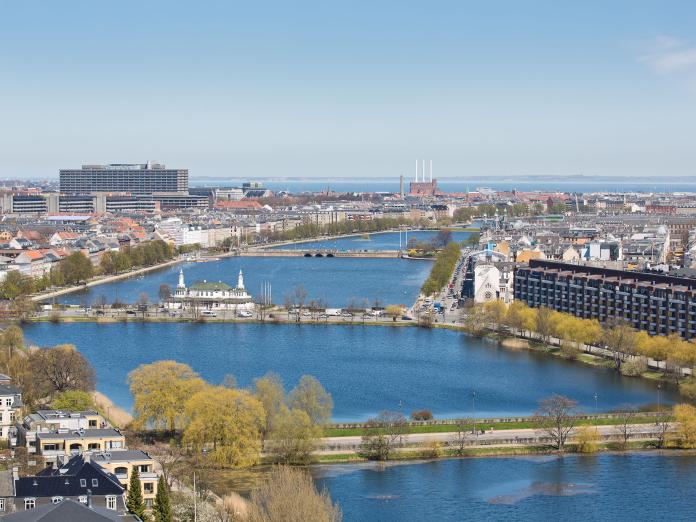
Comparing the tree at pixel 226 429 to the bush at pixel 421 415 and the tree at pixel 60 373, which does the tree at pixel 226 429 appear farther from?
the tree at pixel 60 373

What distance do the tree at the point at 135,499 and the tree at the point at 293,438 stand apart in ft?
9.11

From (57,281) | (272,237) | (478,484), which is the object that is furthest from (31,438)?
(272,237)

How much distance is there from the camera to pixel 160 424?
520 inches

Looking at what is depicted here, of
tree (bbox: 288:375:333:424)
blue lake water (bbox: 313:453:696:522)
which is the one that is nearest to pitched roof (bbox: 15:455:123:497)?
blue lake water (bbox: 313:453:696:522)

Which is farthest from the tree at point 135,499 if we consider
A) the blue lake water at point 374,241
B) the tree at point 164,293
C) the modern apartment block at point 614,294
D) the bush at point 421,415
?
the blue lake water at point 374,241

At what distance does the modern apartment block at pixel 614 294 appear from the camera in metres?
19.0

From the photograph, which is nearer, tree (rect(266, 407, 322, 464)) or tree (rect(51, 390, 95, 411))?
tree (rect(266, 407, 322, 464))

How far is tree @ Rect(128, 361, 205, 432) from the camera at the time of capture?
12.8 m

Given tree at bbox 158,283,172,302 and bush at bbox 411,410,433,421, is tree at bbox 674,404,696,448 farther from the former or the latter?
tree at bbox 158,283,172,302

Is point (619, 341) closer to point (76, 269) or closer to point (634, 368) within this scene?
point (634, 368)

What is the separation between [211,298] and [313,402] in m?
13.2

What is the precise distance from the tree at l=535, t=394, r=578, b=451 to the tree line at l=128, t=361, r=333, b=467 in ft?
7.08

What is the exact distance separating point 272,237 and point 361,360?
97.8 feet

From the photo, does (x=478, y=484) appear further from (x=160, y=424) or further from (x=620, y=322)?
(x=620, y=322)
